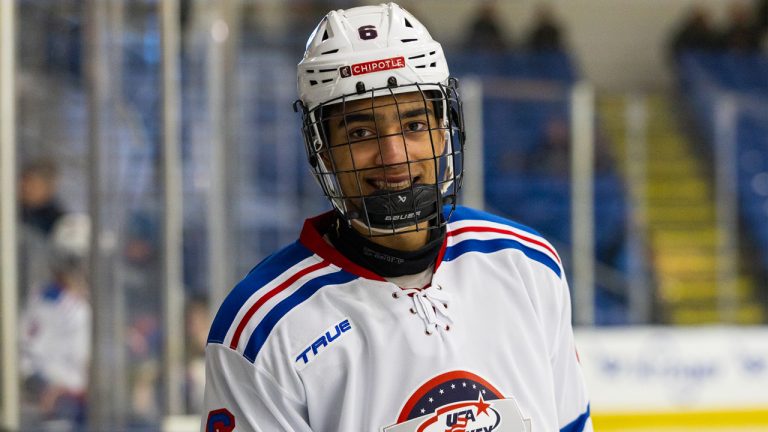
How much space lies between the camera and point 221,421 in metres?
1.40

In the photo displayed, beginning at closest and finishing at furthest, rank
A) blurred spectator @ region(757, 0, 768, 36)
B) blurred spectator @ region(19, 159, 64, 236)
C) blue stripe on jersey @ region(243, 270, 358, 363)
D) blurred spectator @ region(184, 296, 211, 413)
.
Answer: blue stripe on jersey @ region(243, 270, 358, 363) → blurred spectator @ region(19, 159, 64, 236) → blurred spectator @ region(184, 296, 211, 413) → blurred spectator @ region(757, 0, 768, 36)

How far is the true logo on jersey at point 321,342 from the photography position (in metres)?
1.38

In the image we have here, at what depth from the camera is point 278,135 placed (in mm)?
5156

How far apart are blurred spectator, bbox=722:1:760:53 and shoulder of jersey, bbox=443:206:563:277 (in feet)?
27.5

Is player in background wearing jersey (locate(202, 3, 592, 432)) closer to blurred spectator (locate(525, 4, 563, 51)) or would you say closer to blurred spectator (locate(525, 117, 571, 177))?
blurred spectator (locate(525, 117, 571, 177))

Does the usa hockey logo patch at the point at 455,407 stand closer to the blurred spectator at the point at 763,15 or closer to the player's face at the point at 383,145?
the player's face at the point at 383,145

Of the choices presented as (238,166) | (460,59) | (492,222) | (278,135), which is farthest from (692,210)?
(492,222)

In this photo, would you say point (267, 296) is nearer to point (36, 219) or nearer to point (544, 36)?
point (36, 219)

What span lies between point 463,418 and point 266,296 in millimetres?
269

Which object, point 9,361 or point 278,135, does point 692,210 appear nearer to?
point 278,135

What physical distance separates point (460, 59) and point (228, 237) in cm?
481

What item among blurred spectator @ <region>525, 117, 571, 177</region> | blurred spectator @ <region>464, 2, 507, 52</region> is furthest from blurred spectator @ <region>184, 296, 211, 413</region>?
blurred spectator @ <region>464, 2, 507, 52</region>

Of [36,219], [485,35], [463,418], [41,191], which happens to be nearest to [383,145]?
[463,418]

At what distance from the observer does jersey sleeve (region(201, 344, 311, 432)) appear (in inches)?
53.8
